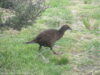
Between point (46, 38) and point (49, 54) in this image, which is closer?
point (46, 38)

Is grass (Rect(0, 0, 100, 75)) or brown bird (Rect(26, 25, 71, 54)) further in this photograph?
brown bird (Rect(26, 25, 71, 54))

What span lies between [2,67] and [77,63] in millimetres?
1633

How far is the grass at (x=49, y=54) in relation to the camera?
716cm

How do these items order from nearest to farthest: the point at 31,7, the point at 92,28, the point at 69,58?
the point at 31,7
the point at 69,58
the point at 92,28

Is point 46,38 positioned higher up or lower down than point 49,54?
higher up

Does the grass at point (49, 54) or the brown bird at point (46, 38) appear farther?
the brown bird at point (46, 38)

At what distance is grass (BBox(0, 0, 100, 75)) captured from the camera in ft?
23.5

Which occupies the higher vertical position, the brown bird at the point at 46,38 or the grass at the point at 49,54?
the brown bird at the point at 46,38

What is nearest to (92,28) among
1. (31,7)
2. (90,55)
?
(90,55)

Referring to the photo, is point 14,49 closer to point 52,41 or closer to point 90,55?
point 52,41

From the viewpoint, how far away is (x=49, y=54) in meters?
8.23

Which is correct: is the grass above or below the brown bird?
below

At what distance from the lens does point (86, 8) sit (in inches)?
502

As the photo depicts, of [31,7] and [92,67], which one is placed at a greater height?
[31,7]
